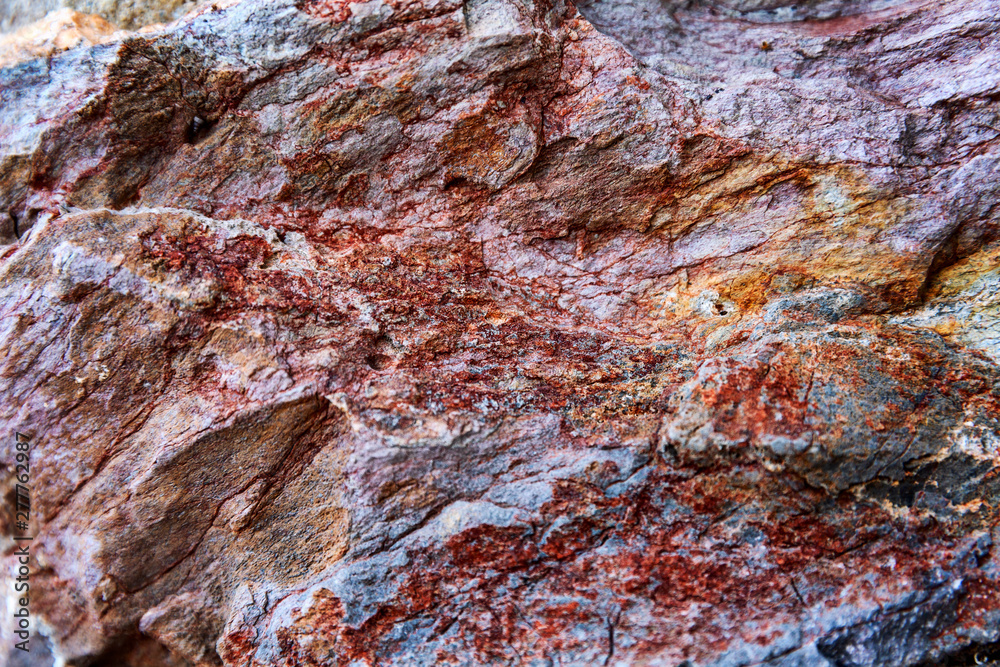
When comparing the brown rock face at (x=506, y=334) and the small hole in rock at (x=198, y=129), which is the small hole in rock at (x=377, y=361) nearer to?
the brown rock face at (x=506, y=334)

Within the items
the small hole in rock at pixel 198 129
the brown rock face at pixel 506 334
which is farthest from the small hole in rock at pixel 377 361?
the small hole in rock at pixel 198 129

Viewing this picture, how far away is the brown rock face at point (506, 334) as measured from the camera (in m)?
3.08

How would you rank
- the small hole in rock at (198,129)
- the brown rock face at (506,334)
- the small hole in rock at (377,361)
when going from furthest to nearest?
the small hole in rock at (198,129) < the small hole in rock at (377,361) < the brown rock face at (506,334)

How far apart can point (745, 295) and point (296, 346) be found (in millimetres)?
3069

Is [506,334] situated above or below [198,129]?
below

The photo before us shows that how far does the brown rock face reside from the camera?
3082 mm

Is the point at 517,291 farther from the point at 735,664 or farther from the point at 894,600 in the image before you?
the point at 894,600

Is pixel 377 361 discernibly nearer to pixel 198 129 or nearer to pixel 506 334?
pixel 506 334

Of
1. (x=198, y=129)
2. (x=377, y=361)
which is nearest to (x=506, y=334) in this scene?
(x=377, y=361)

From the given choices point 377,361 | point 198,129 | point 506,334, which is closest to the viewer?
point 377,361

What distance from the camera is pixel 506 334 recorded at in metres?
3.83

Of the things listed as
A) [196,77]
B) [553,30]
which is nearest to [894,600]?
[553,30]

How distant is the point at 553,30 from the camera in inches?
160

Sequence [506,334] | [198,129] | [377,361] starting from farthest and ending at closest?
[198,129] < [506,334] < [377,361]
